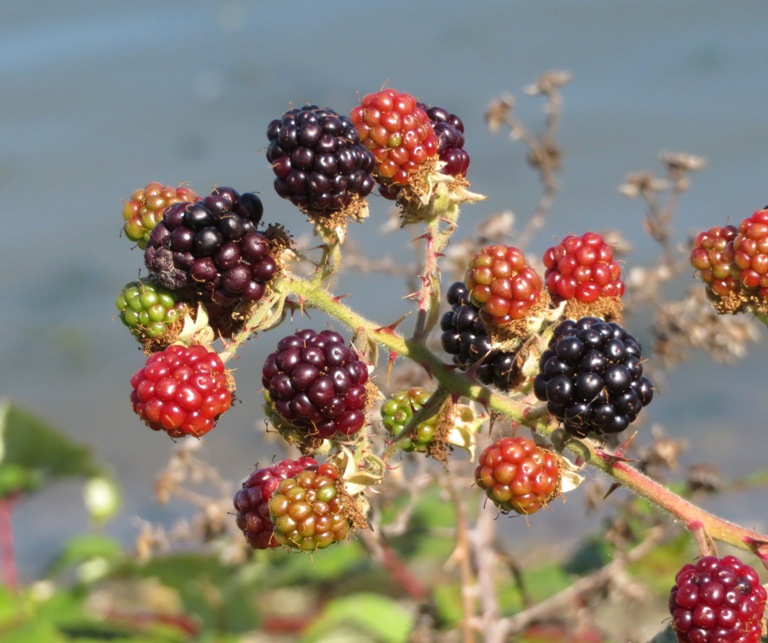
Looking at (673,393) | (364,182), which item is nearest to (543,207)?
(364,182)

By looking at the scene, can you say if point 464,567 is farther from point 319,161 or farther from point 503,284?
point 319,161

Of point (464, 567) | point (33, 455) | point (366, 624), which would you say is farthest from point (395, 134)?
point (33, 455)

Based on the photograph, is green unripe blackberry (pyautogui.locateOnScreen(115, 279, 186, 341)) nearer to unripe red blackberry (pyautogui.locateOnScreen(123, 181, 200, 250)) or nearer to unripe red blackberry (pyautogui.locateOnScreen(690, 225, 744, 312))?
unripe red blackberry (pyautogui.locateOnScreen(123, 181, 200, 250))

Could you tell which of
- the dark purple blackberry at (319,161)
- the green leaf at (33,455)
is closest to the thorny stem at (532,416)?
the dark purple blackberry at (319,161)

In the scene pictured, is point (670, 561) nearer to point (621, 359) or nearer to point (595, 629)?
point (595, 629)

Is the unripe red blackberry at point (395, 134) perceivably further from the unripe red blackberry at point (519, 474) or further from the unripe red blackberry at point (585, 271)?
the unripe red blackberry at point (519, 474)

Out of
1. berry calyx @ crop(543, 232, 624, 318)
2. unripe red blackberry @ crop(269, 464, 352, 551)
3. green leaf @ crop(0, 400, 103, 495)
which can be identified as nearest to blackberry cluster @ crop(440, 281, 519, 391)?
berry calyx @ crop(543, 232, 624, 318)
